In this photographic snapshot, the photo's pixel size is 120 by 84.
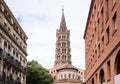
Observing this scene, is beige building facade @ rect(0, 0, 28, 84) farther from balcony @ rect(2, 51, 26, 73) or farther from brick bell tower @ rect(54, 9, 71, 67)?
brick bell tower @ rect(54, 9, 71, 67)

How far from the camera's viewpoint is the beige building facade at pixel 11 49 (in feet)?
136

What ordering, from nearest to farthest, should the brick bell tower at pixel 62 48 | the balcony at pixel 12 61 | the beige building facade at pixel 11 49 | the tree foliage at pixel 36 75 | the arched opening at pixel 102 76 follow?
1. the arched opening at pixel 102 76
2. the beige building facade at pixel 11 49
3. the balcony at pixel 12 61
4. the tree foliage at pixel 36 75
5. the brick bell tower at pixel 62 48

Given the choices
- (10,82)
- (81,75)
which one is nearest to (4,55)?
(10,82)

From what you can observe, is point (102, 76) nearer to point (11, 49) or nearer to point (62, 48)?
point (11, 49)

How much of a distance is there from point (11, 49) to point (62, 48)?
4043 inches

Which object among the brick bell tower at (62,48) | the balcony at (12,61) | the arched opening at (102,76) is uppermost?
the brick bell tower at (62,48)

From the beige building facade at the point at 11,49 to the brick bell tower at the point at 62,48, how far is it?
297 ft

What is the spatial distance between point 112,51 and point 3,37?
19.1m

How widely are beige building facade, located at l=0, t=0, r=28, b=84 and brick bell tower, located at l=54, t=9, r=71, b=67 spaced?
90.4m

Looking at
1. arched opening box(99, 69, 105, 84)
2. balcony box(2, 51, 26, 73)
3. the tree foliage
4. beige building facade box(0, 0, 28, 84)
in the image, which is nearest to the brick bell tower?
the tree foliage

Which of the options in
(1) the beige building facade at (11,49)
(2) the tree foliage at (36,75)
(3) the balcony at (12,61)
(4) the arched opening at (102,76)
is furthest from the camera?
(2) the tree foliage at (36,75)

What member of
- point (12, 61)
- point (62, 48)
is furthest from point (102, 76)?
point (62, 48)

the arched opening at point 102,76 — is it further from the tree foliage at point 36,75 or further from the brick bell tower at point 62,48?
the brick bell tower at point 62,48

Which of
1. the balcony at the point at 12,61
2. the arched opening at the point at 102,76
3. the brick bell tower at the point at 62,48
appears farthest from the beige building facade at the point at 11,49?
the brick bell tower at the point at 62,48
